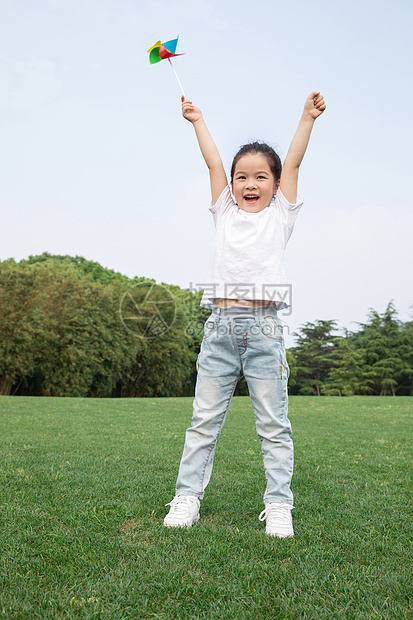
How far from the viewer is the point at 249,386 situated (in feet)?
8.25

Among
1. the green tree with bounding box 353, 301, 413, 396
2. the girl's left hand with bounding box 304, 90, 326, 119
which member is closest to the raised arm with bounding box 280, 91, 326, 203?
the girl's left hand with bounding box 304, 90, 326, 119

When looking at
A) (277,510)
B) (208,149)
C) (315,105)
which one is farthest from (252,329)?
(315,105)

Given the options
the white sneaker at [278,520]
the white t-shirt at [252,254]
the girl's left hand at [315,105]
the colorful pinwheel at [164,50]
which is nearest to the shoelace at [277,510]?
the white sneaker at [278,520]

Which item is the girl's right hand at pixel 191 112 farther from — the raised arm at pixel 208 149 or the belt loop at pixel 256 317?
the belt loop at pixel 256 317

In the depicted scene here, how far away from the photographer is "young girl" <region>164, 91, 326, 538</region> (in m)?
2.51

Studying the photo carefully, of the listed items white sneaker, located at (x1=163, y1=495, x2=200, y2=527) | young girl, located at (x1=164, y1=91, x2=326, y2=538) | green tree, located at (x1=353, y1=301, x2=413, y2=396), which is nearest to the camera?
white sneaker, located at (x1=163, y1=495, x2=200, y2=527)

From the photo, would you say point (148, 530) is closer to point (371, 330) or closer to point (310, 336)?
point (371, 330)

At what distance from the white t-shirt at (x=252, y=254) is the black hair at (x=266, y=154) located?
0.15 metres

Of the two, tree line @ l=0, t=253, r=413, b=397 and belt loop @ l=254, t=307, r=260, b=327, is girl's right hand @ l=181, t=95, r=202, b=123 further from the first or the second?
tree line @ l=0, t=253, r=413, b=397

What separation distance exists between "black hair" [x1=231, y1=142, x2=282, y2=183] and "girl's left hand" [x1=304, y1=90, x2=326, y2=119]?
11.5 inches

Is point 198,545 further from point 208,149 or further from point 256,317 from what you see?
point 208,149

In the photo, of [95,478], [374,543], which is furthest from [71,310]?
[374,543]

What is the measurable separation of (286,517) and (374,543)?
0.42m

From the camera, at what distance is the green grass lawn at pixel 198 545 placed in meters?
1.59
